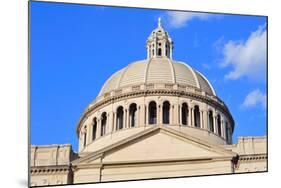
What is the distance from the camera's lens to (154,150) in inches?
231

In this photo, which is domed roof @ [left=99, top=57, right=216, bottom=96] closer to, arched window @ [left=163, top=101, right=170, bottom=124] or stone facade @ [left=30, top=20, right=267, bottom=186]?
stone facade @ [left=30, top=20, right=267, bottom=186]

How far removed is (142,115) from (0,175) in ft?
7.64

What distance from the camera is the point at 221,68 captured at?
236 inches

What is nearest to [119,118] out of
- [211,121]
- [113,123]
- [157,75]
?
[113,123]

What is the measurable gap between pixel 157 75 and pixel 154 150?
1.14 meters

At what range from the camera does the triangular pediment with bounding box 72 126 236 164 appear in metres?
5.75

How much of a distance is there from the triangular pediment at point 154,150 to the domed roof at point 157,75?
676 millimetres

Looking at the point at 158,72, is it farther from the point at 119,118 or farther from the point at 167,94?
the point at 119,118

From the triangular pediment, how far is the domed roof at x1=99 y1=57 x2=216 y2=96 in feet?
2.22

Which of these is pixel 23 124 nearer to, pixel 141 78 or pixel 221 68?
pixel 141 78

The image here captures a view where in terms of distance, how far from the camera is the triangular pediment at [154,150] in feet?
18.9

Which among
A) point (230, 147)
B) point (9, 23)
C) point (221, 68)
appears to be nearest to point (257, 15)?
point (221, 68)

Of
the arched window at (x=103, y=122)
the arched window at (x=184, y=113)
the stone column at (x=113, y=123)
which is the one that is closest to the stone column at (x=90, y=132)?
the arched window at (x=103, y=122)

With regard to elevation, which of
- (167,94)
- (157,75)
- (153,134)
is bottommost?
(153,134)
